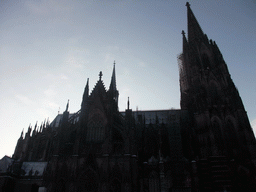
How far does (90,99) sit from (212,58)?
77.6ft

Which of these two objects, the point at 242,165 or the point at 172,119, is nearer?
the point at 242,165

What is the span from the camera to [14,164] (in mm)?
32344

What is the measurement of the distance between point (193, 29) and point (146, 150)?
28799mm

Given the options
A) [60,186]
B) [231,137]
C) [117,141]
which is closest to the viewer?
[60,186]

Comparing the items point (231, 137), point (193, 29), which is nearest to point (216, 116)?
point (231, 137)

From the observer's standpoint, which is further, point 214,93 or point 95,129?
point 214,93

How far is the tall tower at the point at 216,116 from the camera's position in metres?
27.4

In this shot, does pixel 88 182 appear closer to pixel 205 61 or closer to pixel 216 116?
pixel 216 116

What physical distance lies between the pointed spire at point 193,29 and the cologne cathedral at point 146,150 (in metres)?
9.24

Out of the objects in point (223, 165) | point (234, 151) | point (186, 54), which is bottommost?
point (223, 165)

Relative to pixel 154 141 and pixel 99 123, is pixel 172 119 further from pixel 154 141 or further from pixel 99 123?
pixel 99 123

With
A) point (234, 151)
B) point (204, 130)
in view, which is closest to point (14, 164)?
point (204, 130)

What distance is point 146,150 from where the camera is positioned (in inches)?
1156

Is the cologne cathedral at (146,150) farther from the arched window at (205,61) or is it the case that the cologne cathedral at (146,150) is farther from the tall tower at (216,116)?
the arched window at (205,61)
